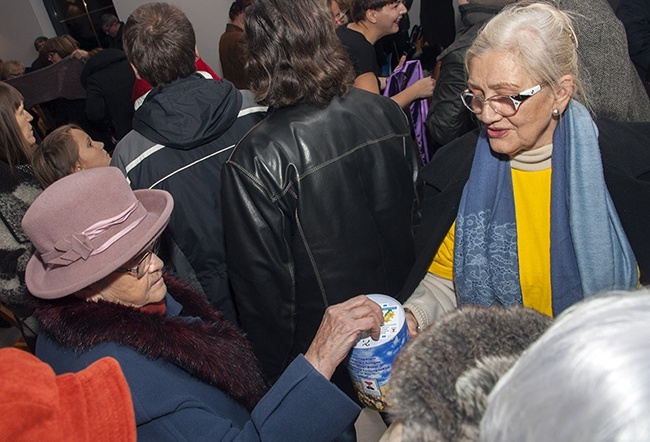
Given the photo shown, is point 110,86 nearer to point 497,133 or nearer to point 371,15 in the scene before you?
point 371,15

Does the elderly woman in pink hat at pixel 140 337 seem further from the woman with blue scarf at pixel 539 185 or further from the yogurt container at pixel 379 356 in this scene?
the woman with blue scarf at pixel 539 185

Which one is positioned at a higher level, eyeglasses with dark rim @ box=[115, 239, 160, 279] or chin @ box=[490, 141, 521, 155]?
eyeglasses with dark rim @ box=[115, 239, 160, 279]

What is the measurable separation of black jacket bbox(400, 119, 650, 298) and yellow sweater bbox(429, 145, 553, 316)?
179 mm

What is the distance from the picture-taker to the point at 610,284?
5.09 ft

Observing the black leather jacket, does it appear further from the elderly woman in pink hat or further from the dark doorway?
the dark doorway

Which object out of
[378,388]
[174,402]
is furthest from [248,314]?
[174,402]

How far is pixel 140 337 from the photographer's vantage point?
→ 3.99 ft

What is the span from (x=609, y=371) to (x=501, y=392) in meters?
0.15

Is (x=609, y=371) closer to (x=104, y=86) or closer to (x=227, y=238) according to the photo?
(x=227, y=238)

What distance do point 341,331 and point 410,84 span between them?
7.42ft

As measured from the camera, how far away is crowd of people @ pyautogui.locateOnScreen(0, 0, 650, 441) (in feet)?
2.33

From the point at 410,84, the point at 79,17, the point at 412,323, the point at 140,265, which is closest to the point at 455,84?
the point at 410,84

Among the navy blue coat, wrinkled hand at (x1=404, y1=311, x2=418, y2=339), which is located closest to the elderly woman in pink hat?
the navy blue coat

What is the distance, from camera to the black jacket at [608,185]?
60.1 inches
